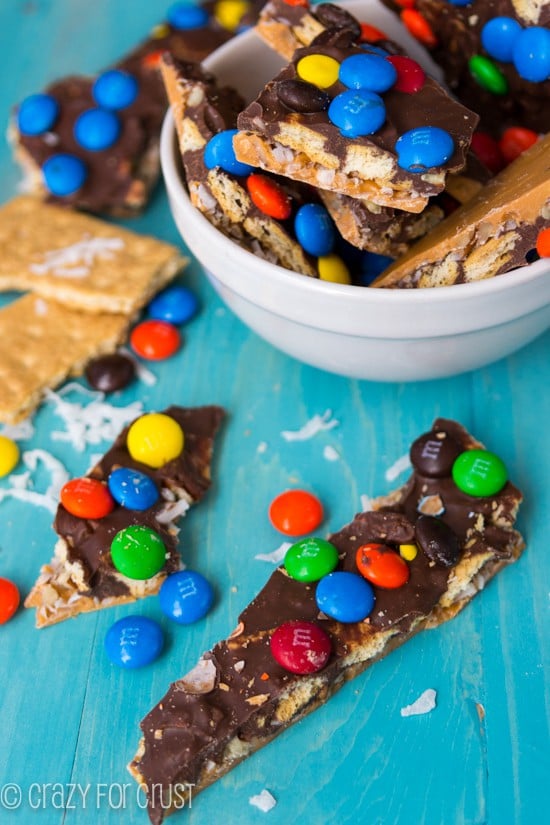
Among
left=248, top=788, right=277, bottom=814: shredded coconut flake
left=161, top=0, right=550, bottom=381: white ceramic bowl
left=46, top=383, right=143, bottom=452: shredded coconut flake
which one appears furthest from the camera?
left=46, top=383, right=143, bottom=452: shredded coconut flake

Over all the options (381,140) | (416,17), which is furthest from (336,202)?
(416,17)

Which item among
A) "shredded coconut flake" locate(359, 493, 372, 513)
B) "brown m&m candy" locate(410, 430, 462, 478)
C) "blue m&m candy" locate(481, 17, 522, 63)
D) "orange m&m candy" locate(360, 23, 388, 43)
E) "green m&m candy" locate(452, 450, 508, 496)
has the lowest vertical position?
"shredded coconut flake" locate(359, 493, 372, 513)

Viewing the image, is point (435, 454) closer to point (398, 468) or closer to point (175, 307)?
point (398, 468)

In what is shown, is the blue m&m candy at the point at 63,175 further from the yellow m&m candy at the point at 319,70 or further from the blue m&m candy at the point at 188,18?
the yellow m&m candy at the point at 319,70

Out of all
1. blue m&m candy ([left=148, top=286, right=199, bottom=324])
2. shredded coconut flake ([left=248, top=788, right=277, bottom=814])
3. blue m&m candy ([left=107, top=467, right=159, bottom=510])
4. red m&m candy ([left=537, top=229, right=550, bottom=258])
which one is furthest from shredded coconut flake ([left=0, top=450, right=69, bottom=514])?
red m&m candy ([left=537, top=229, right=550, bottom=258])

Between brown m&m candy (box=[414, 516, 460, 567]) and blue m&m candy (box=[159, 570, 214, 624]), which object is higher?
brown m&m candy (box=[414, 516, 460, 567])

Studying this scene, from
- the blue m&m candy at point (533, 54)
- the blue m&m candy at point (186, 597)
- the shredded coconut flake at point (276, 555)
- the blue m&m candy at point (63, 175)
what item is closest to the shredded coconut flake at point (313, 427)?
the shredded coconut flake at point (276, 555)

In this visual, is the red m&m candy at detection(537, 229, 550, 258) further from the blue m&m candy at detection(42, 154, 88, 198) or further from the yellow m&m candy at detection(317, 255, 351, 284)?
the blue m&m candy at detection(42, 154, 88, 198)
